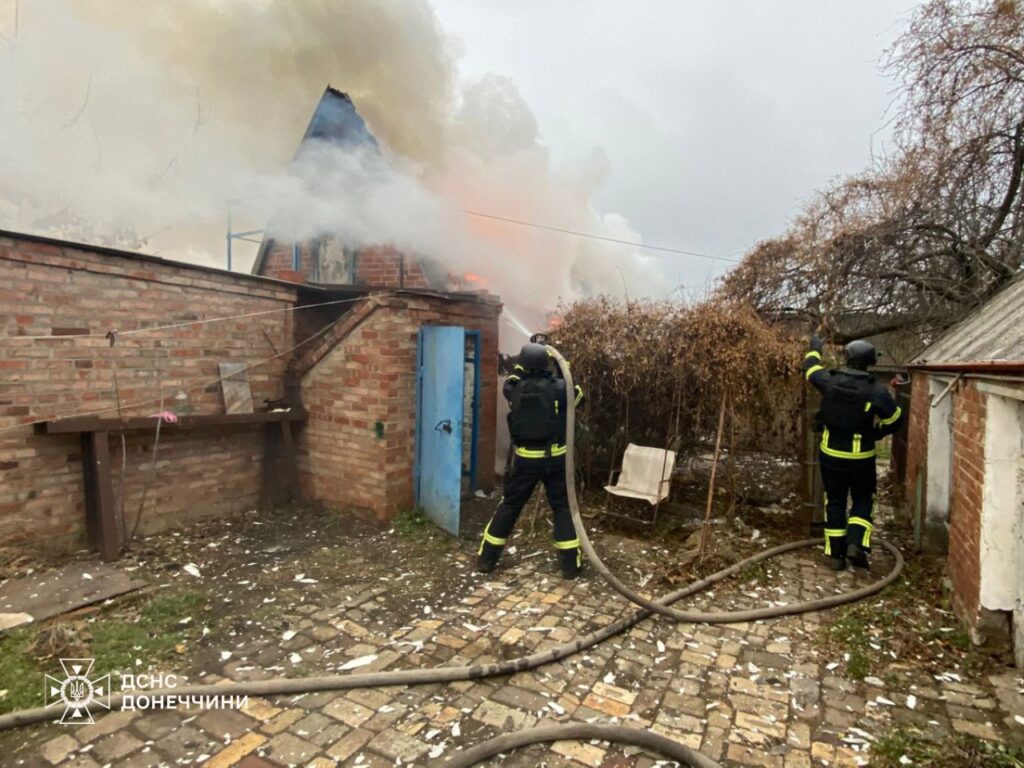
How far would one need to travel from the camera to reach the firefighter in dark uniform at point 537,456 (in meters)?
4.74

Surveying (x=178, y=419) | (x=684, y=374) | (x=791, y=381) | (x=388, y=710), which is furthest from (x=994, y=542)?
(x=178, y=419)

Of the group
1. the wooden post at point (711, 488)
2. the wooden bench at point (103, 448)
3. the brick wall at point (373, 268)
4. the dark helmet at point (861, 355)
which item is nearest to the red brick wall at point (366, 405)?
the wooden bench at point (103, 448)

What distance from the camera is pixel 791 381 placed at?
18.1 ft

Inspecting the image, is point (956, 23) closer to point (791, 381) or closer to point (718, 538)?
point (791, 381)

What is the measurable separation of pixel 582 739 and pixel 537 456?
7.75 feet

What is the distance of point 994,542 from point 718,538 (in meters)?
2.42

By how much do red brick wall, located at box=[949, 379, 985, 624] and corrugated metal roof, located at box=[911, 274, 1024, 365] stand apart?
302 millimetres

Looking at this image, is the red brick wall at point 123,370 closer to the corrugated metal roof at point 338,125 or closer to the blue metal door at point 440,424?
the blue metal door at point 440,424

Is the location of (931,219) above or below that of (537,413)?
above

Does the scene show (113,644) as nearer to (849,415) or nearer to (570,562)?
(570,562)

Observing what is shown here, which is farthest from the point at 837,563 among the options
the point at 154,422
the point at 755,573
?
the point at 154,422

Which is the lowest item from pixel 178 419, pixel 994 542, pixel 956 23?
pixel 994 542

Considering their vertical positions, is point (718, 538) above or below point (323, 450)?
below

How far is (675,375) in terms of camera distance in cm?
583
